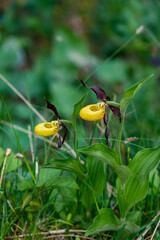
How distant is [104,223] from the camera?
837 millimetres

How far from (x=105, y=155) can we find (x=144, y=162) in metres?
0.12

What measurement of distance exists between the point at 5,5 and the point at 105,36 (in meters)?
1.03

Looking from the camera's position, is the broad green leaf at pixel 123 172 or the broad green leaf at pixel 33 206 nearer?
the broad green leaf at pixel 123 172

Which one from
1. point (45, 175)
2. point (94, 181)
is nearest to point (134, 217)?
point (94, 181)

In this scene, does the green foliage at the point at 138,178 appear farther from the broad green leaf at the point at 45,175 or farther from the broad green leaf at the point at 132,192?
the broad green leaf at the point at 45,175

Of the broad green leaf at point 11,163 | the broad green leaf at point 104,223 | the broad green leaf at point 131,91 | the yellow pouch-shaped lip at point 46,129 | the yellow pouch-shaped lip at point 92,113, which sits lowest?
the broad green leaf at point 104,223

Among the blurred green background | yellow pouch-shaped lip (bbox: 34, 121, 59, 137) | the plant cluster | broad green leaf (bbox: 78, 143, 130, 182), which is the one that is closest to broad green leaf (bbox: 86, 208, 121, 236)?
the plant cluster

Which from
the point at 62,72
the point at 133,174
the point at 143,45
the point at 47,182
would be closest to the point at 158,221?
the point at 133,174

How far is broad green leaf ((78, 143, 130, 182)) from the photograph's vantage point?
0.79m

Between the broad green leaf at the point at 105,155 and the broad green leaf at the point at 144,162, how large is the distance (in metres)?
0.04

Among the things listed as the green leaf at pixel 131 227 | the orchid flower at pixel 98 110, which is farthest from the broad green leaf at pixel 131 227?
the orchid flower at pixel 98 110

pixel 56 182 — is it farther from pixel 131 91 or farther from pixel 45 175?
pixel 131 91

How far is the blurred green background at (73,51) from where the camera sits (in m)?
2.34

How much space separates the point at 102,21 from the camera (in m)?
3.18
